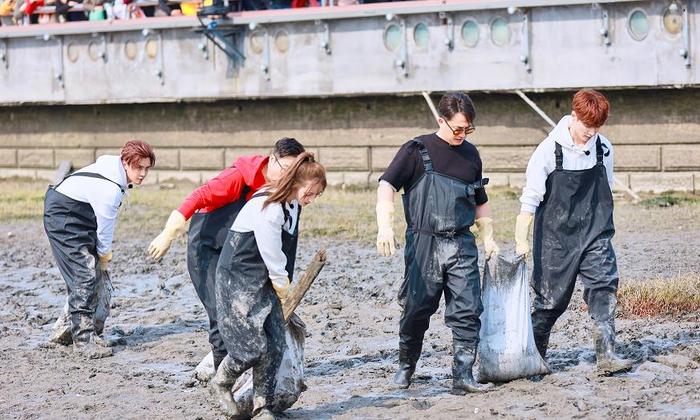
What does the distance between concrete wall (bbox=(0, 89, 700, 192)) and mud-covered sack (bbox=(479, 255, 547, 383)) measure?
35.4 ft

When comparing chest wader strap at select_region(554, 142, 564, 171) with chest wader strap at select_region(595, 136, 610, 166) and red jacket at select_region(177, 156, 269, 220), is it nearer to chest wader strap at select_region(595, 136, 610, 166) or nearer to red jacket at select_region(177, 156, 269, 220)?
chest wader strap at select_region(595, 136, 610, 166)

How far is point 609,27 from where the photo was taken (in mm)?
18266

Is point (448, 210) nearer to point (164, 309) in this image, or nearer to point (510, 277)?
point (510, 277)

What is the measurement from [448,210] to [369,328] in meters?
2.73

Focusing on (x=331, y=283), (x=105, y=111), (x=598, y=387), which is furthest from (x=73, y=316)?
(x=105, y=111)

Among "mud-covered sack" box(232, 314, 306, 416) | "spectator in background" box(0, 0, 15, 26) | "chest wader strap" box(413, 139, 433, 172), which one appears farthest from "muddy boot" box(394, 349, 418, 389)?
"spectator in background" box(0, 0, 15, 26)

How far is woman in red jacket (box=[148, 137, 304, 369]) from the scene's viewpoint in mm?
7637

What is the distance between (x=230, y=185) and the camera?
796 cm

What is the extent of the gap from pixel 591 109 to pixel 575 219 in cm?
68

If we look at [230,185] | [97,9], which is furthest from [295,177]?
[97,9]

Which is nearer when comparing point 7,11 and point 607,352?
point 607,352

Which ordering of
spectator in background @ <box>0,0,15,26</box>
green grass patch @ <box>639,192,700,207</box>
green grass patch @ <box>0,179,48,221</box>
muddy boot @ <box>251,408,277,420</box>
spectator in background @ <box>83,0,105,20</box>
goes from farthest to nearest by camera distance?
1. spectator in background @ <box>0,0,15,26</box>
2. spectator in background @ <box>83,0,105,20</box>
3. green grass patch @ <box>0,179,48,221</box>
4. green grass patch @ <box>639,192,700,207</box>
5. muddy boot @ <box>251,408,277,420</box>

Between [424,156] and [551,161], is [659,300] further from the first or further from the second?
[424,156]

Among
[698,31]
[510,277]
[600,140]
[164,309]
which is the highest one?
[698,31]
